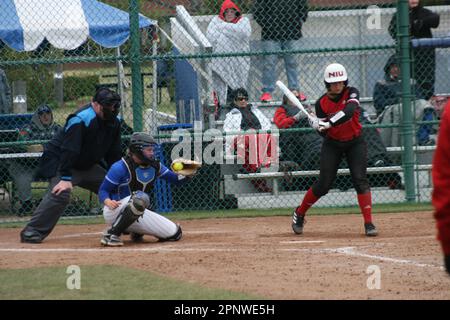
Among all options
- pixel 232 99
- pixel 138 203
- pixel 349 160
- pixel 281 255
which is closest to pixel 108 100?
pixel 138 203

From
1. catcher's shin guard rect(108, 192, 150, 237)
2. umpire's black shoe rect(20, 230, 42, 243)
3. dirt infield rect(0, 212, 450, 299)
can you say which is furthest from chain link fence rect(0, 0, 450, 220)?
catcher's shin guard rect(108, 192, 150, 237)

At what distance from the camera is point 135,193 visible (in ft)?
31.0

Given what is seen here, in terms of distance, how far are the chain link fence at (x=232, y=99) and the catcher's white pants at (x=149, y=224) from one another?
2.43 metres

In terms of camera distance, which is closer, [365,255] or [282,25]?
[365,255]

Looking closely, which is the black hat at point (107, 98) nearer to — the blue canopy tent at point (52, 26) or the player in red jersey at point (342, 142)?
the player in red jersey at point (342, 142)

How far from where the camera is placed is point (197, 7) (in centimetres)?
1426

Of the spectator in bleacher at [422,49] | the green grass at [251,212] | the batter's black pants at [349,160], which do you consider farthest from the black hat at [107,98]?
the spectator in bleacher at [422,49]

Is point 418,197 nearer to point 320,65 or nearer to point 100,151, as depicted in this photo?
point 320,65

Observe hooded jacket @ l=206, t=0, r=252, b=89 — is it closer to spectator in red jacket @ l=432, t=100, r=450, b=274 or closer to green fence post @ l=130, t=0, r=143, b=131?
green fence post @ l=130, t=0, r=143, b=131

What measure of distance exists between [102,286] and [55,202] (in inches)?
116

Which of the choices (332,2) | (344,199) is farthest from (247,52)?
(332,2)

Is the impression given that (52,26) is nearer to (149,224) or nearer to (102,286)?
(149,224)

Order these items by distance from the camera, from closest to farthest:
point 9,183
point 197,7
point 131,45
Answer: point 131,45 → point 9,183 → point 197,7

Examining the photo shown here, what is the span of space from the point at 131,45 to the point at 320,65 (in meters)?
3.02
